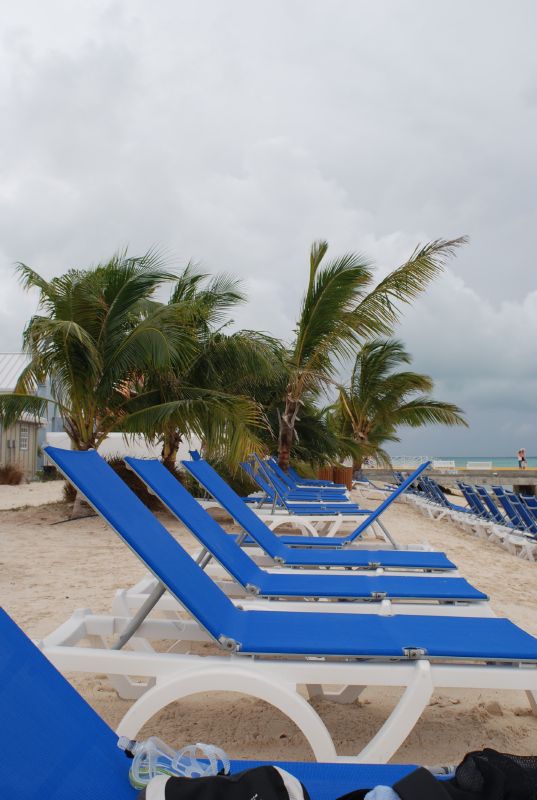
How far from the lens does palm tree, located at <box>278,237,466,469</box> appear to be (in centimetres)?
1196

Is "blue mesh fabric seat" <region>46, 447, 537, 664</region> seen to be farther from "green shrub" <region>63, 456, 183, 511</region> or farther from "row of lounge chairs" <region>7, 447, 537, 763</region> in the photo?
"green shrub" <region>63, 456, 183, 511</region>

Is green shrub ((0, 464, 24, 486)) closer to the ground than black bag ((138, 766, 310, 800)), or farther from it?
closer to the ground

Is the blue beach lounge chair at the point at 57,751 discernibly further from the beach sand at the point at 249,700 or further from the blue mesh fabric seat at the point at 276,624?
the beach sand at the point at 249,700

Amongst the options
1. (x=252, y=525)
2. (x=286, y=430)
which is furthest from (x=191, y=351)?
(x=252, y=525)

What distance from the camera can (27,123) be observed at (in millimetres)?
12523

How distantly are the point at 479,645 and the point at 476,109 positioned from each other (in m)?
11.9

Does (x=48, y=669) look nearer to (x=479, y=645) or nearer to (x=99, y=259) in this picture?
(x=479, y=645)

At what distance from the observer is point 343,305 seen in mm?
12383

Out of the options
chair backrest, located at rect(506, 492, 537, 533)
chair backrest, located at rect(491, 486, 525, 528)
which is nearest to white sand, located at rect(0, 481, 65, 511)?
chair backrest, located at rect(491, 486, 525, 528)

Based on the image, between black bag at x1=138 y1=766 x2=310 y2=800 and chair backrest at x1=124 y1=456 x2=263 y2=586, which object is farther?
chair backrest at x1=124 y1=456 x2=263 y2=586

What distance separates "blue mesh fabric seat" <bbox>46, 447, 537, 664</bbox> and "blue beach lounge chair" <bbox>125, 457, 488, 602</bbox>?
1.41 ft

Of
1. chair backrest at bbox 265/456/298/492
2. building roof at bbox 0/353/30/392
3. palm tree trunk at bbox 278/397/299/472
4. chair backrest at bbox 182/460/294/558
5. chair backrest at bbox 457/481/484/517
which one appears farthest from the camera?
building roof at bbox 0/353/30/392

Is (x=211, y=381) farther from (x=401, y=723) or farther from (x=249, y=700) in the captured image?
(x=401, y=723)

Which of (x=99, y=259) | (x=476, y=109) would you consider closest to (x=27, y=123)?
(x=99, y=259)
